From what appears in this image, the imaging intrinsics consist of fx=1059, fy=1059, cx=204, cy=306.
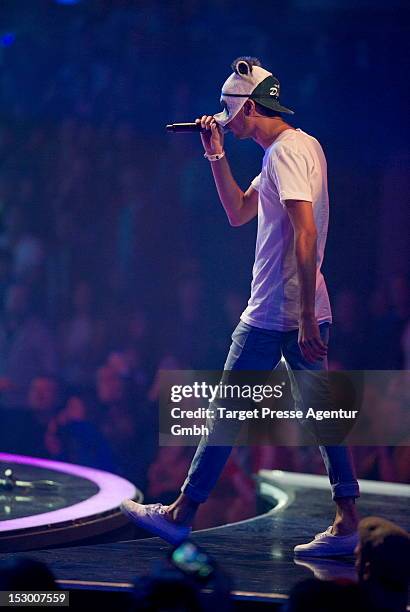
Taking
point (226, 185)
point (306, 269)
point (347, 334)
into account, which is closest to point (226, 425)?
point (306, 269)

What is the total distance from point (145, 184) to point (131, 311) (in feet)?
2.17

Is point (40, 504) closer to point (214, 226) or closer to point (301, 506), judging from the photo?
point (301, 506)

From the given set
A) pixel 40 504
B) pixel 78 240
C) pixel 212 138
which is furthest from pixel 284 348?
pixel 78 240

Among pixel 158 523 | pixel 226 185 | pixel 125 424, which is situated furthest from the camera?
pixel 125 424

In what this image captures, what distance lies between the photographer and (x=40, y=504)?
10.7ft

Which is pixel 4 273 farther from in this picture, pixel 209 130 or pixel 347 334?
pixel 209 130

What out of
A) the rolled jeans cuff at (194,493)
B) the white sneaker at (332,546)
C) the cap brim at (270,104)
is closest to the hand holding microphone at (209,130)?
the cap brim at (270,104)

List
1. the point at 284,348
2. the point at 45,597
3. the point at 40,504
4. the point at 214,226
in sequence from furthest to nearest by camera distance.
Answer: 1. the point at 214,226
2. the point at 40,504
3. the point at 284,348
4. the point at 45,597

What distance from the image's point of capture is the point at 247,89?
2.70 meters

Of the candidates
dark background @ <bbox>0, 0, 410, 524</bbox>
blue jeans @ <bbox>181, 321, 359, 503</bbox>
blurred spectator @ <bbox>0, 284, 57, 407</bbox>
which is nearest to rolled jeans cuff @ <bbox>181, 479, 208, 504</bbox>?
blue jeans @ <bbox>181, 321, 359, 503</bbox>

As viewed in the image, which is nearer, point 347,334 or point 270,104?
point 270,104

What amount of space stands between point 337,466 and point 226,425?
0.29 meters

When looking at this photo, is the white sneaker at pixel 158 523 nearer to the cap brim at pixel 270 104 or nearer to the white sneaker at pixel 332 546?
the white sneaker at pixel 332 546

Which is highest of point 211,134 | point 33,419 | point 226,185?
point 211,134
